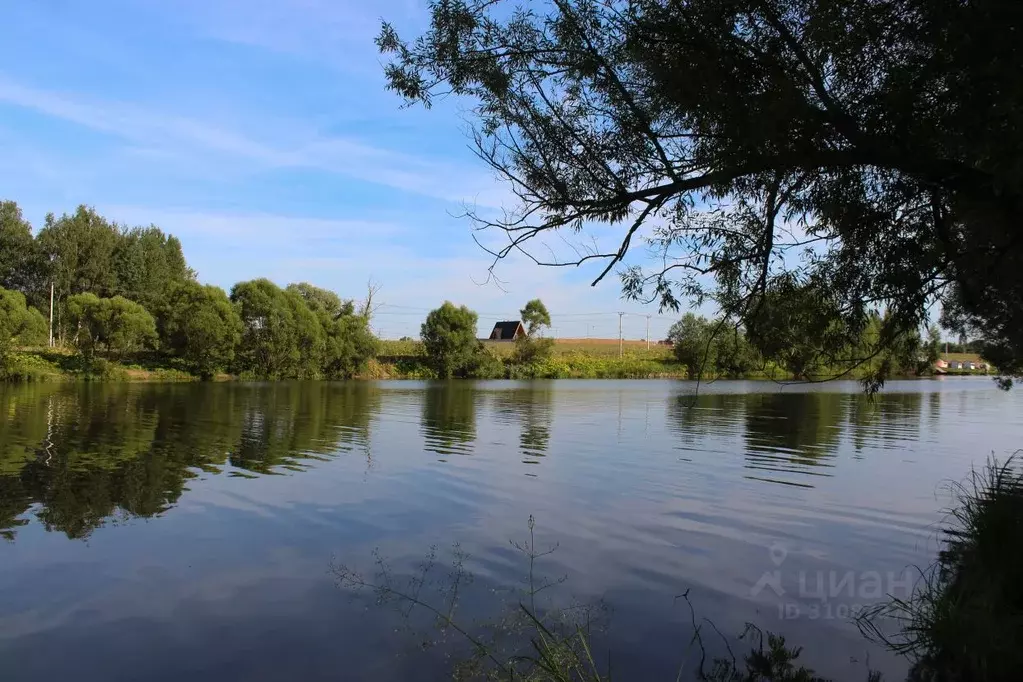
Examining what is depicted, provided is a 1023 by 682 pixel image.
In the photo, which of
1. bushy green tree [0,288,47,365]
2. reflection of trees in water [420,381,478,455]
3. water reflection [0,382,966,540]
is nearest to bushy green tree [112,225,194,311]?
bushy green tree [0,288,47,365]

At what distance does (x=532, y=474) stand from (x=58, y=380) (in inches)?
1847

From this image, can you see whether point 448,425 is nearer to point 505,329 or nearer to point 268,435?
point 268,435

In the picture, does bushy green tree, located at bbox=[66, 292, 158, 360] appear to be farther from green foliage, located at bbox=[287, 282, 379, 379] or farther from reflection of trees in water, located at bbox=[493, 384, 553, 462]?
reflection of trees in water, located at bbox=[493, 384, 553, 462]

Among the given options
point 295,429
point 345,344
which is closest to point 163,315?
point 345,344

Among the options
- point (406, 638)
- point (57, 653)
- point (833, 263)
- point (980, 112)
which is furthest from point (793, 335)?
point (57, 653)

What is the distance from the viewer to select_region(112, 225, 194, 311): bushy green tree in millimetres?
64188

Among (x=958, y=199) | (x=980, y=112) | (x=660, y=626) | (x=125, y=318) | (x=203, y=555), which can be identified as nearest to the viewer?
(x=980, y=112)

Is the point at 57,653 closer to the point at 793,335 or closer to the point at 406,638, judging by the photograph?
the point at 406,638

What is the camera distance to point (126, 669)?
229 inches

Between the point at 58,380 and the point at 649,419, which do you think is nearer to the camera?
the point at 649,419

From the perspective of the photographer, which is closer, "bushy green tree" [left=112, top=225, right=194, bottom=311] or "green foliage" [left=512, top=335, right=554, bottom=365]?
"bushy green tree" [left=112, top=225, right=194, bottom=311]

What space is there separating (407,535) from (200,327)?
173ft

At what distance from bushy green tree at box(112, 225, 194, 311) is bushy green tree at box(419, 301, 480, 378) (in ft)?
87.2

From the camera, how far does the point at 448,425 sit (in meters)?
26.0
